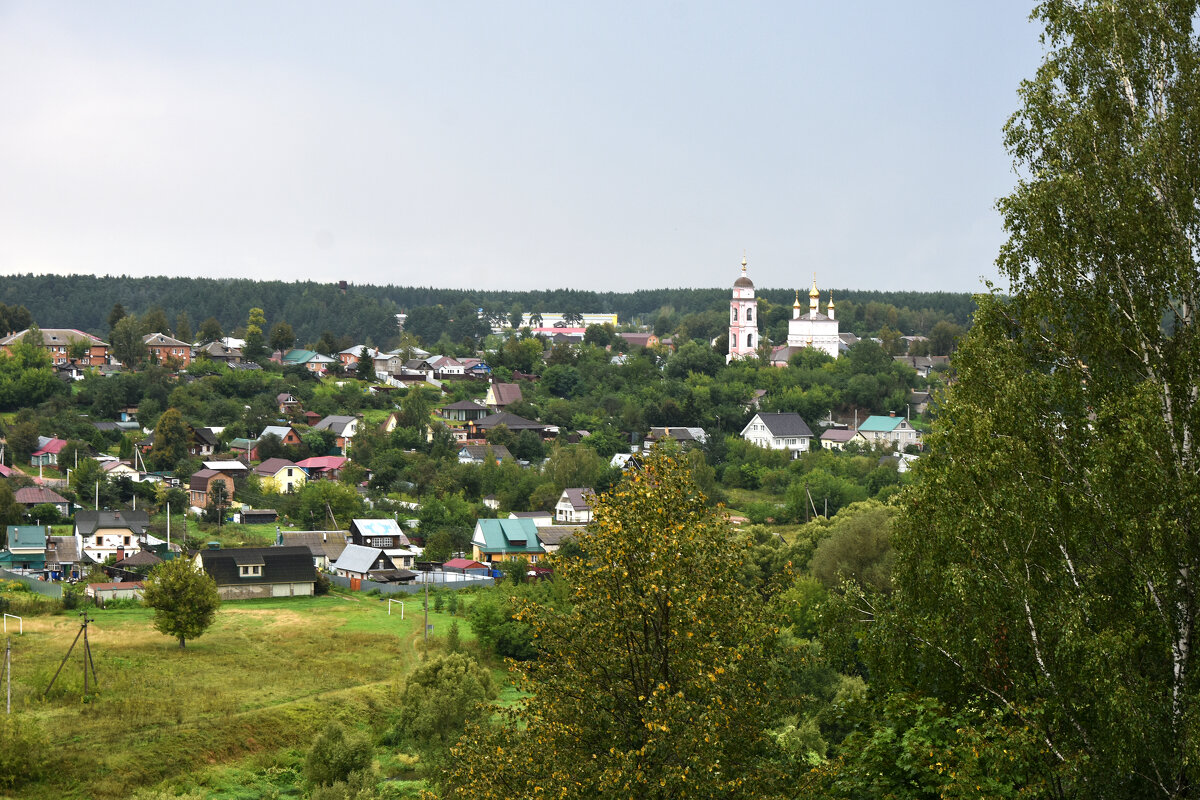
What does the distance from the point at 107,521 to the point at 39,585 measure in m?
6.19

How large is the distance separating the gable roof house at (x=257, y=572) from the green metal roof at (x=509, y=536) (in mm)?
6746

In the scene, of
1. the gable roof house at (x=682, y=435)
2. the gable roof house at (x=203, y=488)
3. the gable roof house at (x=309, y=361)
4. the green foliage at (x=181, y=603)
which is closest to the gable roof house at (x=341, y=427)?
the gable roof house at (x=203, y=488)

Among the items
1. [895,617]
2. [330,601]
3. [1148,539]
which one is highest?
[1148,539]

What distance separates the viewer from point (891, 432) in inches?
2298

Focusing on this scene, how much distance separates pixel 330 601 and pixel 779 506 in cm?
1878

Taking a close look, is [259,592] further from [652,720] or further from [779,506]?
[652,720]

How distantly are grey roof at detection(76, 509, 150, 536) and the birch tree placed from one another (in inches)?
1350

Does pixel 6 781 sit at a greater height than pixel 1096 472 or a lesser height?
lesser

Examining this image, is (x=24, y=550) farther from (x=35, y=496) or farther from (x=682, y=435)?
(x=682, y=435)

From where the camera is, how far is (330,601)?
32344 millimetres

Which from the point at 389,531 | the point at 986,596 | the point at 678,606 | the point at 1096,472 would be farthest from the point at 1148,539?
the point at 389,531

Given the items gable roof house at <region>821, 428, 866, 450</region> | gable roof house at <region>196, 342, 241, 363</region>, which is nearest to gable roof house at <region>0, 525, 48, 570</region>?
gable roof house at <region>821, 428, 866, 450</region>

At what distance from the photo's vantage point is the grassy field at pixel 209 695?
58.7 feet

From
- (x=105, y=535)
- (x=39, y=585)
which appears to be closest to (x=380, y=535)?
(x=105, y=535)
